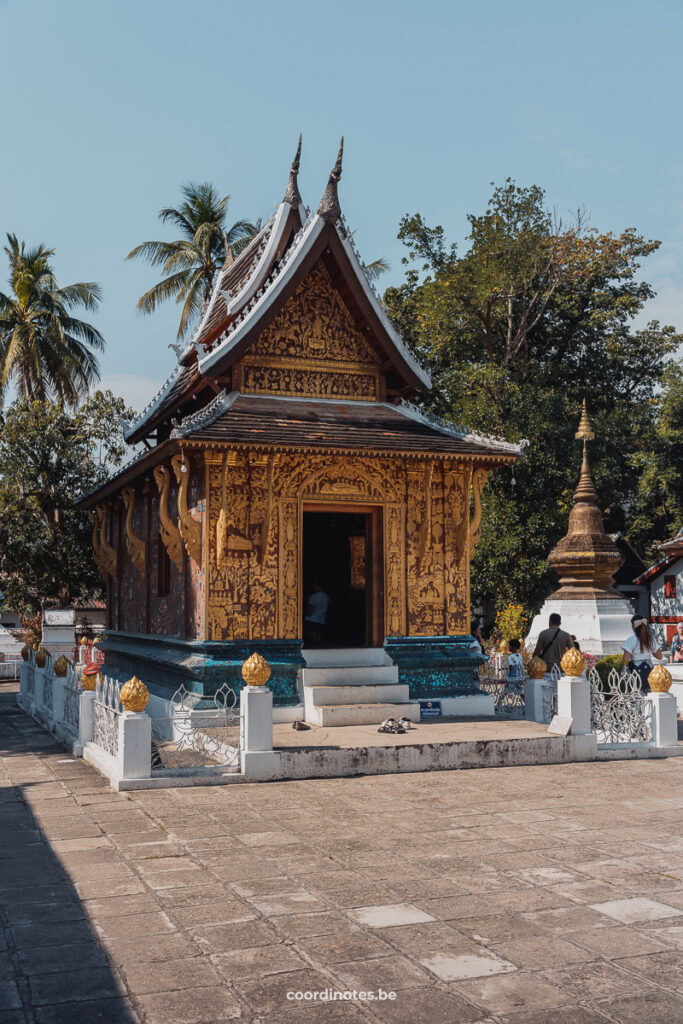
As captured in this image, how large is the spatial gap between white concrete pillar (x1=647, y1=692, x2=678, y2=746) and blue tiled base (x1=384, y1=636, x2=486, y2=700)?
103 inches

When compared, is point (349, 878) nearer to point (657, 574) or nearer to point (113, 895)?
point (113, 895)

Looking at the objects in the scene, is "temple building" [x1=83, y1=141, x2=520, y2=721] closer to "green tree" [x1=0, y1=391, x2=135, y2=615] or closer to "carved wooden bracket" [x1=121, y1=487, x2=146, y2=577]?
"carved wooden bracket" [x1=121, y1=487, x2=146, y2=577]

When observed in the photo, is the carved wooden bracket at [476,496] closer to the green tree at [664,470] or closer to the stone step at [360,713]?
the stone step at [360,713]

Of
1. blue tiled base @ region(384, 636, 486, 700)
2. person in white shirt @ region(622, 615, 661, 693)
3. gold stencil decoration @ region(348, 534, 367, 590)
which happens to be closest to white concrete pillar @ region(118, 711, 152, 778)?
blue tiled base @ region(384, 636, 486, 700)

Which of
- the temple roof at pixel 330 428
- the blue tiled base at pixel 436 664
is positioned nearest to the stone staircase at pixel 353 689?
the blue tiled base at pixel 436 664

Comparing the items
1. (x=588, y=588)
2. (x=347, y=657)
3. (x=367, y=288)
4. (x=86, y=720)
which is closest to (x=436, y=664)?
(x=347, y=657)

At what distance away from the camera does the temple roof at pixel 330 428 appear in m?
12.3

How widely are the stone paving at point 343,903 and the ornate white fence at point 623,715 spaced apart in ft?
7.27

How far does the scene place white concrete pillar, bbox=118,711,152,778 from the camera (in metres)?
9.30

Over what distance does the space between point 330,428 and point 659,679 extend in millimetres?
5299

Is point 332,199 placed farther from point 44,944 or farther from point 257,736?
point 44,944

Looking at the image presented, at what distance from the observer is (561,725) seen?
442 inches

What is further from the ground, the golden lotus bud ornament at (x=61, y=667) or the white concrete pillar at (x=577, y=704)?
the golden lotus bud ornament at (x=61, y=667)

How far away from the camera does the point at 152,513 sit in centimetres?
1572
